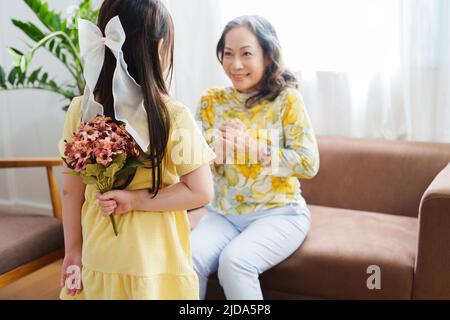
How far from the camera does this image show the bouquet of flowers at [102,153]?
3.90 ft

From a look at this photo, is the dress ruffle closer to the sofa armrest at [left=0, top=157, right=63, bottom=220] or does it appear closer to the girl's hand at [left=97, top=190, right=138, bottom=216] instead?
the girl's hand at [left=97, top=190, right=138, bottom=216]

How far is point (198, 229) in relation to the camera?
6.51 feet

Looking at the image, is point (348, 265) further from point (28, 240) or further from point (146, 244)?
point (28, 240)

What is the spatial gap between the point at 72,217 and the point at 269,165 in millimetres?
755

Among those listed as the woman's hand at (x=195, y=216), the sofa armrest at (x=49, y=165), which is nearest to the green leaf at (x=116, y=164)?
the woman's hand at (x=195, y=216)

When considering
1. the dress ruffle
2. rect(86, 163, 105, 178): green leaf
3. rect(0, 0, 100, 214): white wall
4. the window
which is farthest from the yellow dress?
rect(0, 0, 100, 214): white wall

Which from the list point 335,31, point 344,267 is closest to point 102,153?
point 344,267

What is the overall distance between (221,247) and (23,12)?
78.7 inches

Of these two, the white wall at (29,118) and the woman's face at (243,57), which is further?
the white wall at (29,118)

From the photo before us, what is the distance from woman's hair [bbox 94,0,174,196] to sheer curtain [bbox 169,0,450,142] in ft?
4.47

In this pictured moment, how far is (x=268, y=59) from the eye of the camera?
1.97 meters

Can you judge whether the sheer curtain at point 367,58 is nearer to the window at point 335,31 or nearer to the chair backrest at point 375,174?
the window at point 335,31

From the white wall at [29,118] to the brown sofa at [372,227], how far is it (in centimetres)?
159
